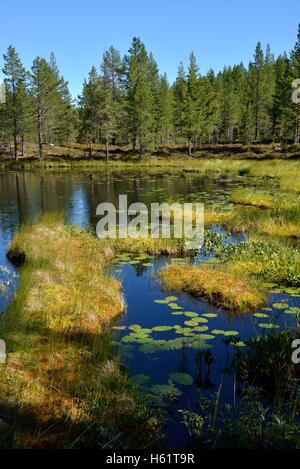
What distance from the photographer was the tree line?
2482 inches

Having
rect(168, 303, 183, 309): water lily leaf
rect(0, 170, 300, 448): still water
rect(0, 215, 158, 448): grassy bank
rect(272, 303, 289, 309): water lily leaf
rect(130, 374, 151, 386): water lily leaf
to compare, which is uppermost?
rect(0, 215, 158, 448): grassy bank

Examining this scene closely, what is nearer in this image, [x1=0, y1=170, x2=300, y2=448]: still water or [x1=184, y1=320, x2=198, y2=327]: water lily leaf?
[x1=0, y1=170, x2=300, y2=448]: still water

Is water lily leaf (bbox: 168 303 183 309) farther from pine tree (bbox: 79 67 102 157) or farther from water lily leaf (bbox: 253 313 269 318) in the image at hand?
pine tree (bbox: 79 67 102 157)

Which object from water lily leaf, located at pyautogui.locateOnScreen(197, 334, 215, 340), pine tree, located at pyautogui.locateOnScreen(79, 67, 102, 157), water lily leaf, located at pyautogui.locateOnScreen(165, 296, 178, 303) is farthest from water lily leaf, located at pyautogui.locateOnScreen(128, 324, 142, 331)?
pine tree, located at pyautogui.locateOnScreen(79, 67, 102, 157)

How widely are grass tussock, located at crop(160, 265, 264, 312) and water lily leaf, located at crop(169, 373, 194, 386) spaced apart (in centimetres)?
324

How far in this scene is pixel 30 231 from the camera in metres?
15.7

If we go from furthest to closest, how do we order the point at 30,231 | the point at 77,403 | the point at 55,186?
the point at 55,186 < the point at 30,231 < the point at 77,403

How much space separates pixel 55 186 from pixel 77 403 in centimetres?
3400

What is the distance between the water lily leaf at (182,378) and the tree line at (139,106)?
58279 mm

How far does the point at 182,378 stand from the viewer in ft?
21.1

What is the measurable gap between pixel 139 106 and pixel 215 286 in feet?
196

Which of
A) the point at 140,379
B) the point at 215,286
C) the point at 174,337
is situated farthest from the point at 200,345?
the point at 215,286

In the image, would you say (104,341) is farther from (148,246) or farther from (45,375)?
(148,246)
